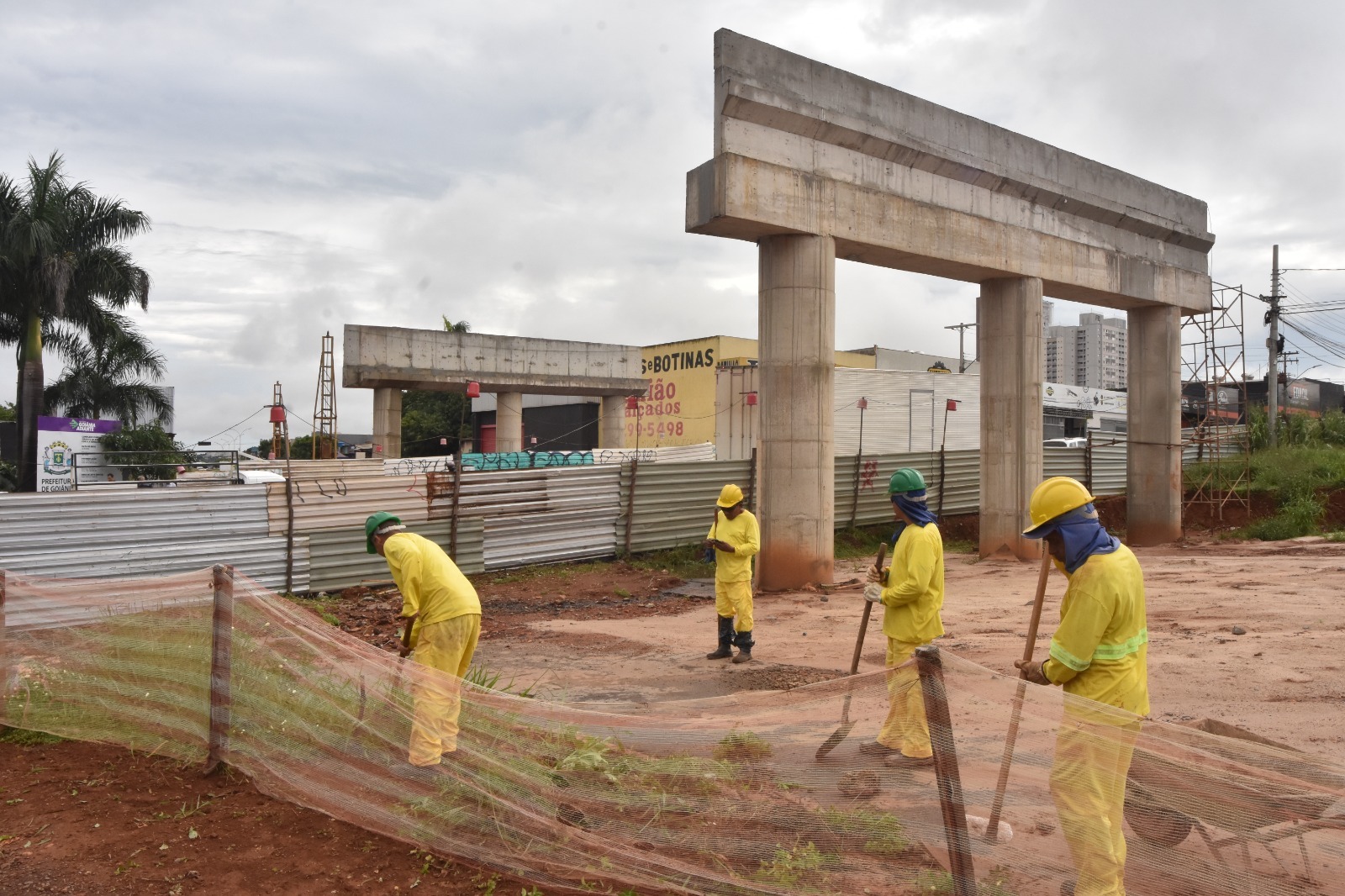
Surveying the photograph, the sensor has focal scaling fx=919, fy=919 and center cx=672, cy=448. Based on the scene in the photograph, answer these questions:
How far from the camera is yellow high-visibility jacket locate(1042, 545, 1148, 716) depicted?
358 cm

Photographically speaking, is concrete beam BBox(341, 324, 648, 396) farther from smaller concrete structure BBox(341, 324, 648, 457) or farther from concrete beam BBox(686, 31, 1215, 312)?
concrete beam BBox(686, 31, 1215, 312)

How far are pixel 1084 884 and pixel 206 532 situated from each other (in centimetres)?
1149

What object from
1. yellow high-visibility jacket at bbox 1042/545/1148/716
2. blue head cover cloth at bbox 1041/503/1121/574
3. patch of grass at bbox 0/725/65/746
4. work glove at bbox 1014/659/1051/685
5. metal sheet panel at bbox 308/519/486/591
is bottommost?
patch of grass at bbox 0/725/65/746

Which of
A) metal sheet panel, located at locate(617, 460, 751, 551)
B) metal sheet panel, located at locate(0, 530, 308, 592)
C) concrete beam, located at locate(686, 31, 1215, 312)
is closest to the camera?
metal sheet panel, located at locate(0, 530, 308, 592)

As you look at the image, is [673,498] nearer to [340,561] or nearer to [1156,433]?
[340,561]

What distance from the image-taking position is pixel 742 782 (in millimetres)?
3781

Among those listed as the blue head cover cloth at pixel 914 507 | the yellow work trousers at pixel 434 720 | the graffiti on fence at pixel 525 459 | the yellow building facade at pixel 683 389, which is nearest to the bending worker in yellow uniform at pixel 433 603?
the yellow work trousers at pixel 434 720

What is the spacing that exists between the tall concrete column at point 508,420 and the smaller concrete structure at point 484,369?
3 cm

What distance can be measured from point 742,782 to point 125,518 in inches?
407

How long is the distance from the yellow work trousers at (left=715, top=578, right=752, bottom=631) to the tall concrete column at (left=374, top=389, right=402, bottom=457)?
76.1 feet

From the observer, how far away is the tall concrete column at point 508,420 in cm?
3269

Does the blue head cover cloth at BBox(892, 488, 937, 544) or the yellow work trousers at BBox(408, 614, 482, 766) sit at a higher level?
the blue head cover cloth at BBox(892, 488, 937, 544)

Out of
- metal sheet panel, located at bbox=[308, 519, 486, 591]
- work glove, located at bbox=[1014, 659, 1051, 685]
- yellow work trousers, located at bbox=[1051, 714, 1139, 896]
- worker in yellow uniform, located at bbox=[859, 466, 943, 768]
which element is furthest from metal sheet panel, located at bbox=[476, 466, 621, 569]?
yellow work trousers, located at bbox=[1051, 714, 1139, 896]

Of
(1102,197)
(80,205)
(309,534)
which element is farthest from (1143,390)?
(80,205)
